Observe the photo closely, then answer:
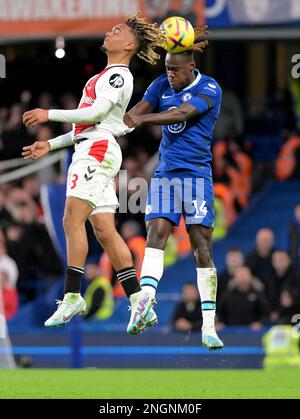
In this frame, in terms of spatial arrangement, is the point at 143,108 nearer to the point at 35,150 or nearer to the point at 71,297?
the point at 35,150

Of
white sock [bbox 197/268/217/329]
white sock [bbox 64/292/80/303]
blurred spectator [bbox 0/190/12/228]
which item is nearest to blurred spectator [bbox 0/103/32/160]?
blurred spectator [bbox 0/190/12/228]

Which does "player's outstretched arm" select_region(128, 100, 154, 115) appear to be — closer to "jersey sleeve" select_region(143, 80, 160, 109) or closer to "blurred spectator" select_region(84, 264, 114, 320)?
"jersey sleeve" select_region(143, 80, 160, 109)

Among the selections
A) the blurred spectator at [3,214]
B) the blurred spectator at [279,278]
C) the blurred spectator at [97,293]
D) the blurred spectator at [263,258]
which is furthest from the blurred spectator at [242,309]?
the blurred spectator at [3,214]

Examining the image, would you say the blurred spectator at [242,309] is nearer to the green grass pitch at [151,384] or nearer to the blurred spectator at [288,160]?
the green grass pitch at [151,384]

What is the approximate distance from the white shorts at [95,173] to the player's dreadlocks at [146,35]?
87 centimetres

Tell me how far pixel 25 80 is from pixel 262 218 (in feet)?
17.6

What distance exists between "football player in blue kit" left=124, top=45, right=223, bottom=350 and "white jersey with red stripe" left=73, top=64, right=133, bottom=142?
14 centimetres

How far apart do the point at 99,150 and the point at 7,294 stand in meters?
8.42

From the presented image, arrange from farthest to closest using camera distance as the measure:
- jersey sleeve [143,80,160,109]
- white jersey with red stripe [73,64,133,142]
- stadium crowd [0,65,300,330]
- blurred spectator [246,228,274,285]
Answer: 1. blurred spectator [246,228,274,285]
2. stadium crowd [0,65,300,330]
3. jersey sleeve [143,80,160,109]
4. white jersey with red stripe [73,64,133,142]

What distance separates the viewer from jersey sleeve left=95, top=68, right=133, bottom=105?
36.7ft

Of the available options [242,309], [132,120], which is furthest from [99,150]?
[242,309]

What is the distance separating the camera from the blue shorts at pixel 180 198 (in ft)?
37.7

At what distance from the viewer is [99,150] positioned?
446 inches

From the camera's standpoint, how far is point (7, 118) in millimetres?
23344
